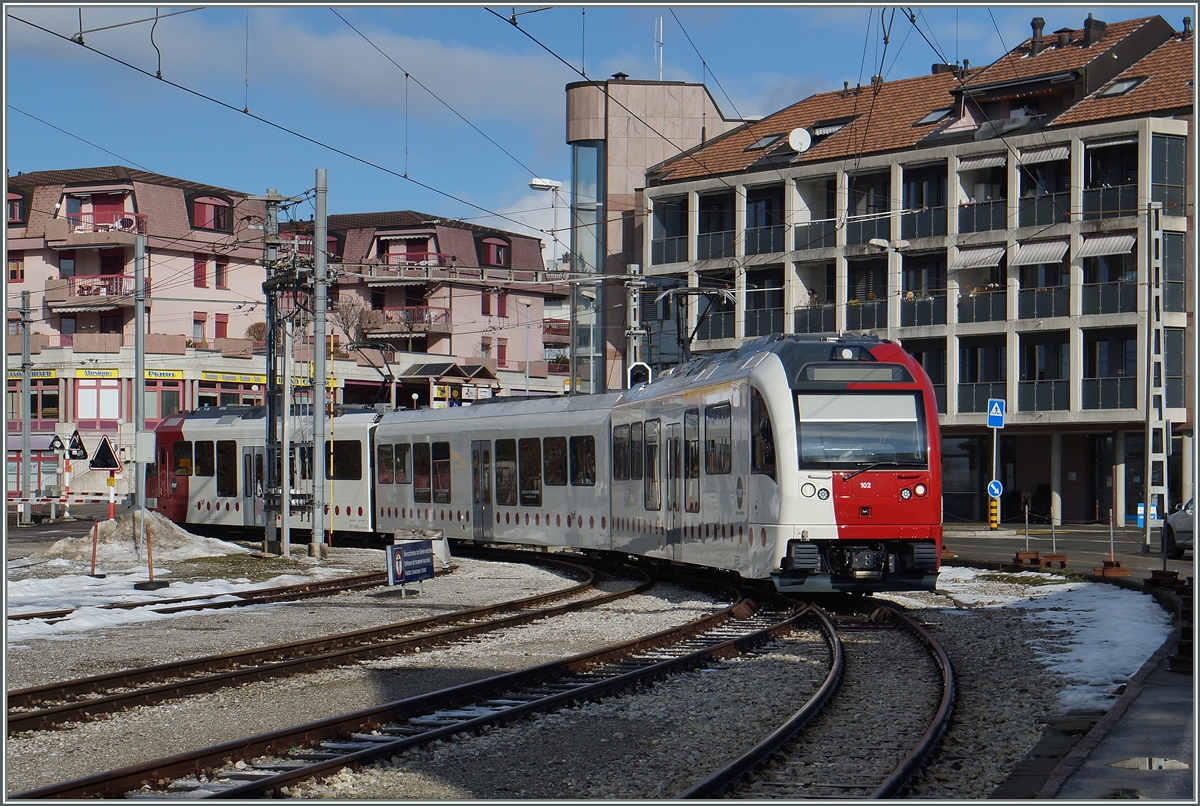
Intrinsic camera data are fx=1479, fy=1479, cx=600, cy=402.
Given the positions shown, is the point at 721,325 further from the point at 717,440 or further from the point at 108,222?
the point at 717,440

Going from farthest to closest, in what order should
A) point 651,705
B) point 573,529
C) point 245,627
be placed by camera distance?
1. point 573,529
2. point 245,627
3. point 651,705

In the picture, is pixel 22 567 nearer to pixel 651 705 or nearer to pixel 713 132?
pixel 651 705

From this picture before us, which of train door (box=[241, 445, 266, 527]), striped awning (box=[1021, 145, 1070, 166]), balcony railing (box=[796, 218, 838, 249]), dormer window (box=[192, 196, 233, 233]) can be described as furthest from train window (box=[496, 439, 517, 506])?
dormer window (box=[192, 196, 233, 233])

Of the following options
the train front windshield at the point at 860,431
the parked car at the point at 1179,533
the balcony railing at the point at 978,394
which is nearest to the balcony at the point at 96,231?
the balcony railing at the point at 978,394

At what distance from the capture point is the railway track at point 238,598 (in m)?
18.1

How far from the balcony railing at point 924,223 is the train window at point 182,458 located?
79.1ft

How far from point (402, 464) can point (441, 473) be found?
1632 mm

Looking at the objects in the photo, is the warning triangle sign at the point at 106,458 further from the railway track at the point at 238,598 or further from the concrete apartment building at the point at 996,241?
the concrete apartment building at the point at 996,241

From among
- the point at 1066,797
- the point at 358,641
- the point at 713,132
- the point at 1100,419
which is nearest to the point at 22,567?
the point at 358,641

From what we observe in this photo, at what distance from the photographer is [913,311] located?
48.2 meters

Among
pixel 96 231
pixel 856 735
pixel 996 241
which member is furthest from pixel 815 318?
pixel 856 735

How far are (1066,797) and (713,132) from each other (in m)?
55.7

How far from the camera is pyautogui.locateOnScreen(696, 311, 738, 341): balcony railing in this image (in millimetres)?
53056

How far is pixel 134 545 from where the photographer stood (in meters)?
29.5
